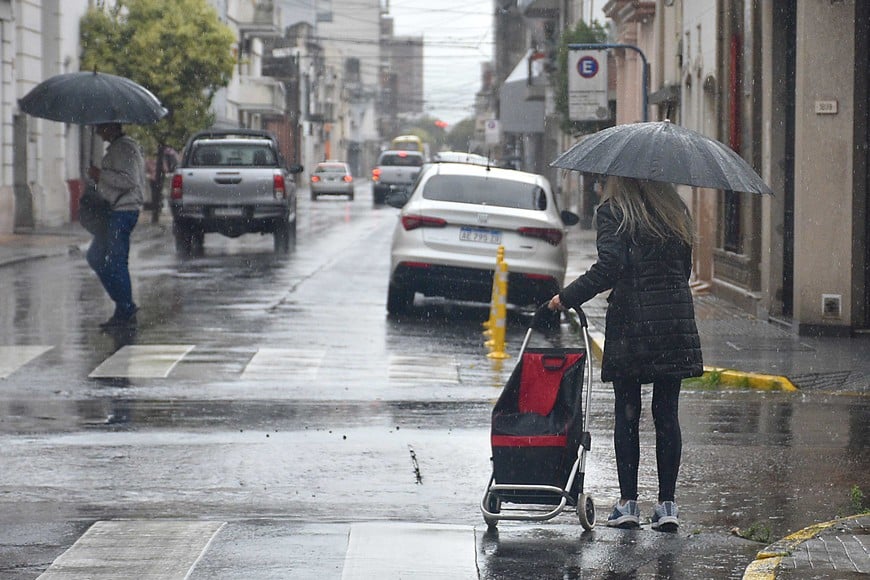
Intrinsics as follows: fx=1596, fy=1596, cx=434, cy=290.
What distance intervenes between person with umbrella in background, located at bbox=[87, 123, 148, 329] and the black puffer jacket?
30.1 feet

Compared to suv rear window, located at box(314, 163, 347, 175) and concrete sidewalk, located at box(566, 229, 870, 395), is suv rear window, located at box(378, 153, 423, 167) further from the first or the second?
concrete sidewalk, located at box(566, 229, 870, 395)

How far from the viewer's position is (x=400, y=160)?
60250 mm

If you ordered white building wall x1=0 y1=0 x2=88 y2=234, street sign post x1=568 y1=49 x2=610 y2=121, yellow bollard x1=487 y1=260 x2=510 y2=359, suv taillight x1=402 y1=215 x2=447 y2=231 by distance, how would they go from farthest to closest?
1. white building wall x1=0 y1=0 x2=88 y2=234
2. street sign post x1=568 y1=49 x2=610 y2=121
3. suv taillight x1=402 y1=215 x2=447 y2=231
4. yellow bollard x1=487 y1=260 x2=510 y2=359

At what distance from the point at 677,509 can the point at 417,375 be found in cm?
533

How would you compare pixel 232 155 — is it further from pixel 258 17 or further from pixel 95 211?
pixel 258 17

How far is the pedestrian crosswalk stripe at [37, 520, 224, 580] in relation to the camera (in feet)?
19.8

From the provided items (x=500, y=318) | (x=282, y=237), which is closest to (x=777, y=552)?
(x=500, y=318)

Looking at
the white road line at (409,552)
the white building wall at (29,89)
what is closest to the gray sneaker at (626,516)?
the white road line at (409,552)

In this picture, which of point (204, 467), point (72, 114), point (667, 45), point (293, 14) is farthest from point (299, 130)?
point (204, 467)

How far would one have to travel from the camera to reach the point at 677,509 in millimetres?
7223

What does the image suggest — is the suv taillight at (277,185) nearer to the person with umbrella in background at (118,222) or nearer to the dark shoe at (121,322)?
the person with umbrella in background at (118,222)

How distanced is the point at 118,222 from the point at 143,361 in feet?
9.77

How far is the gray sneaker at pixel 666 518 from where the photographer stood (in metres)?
6.91

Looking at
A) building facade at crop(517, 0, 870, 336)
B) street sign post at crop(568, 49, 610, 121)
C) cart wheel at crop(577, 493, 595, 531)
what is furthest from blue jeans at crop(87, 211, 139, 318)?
street sign post at crop(568, 49, 610, 121)
